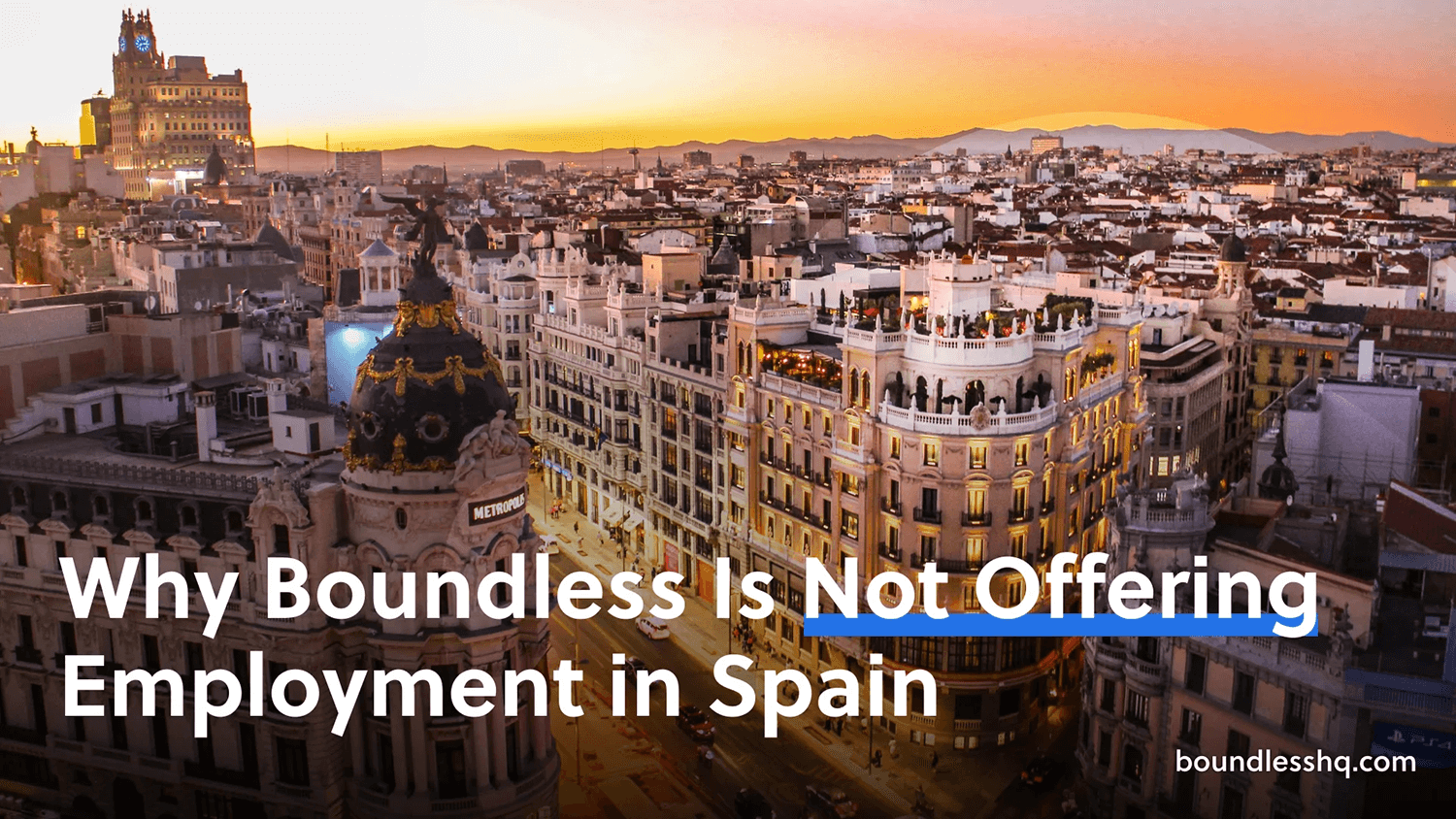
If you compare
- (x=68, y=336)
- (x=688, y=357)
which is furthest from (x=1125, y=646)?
(x=68, y=336)

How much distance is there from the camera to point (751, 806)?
67.6 m

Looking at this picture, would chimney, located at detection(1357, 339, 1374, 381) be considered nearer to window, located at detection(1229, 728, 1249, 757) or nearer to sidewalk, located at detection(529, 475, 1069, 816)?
sidewalk, located at detection(529, 475, 1069, 816)

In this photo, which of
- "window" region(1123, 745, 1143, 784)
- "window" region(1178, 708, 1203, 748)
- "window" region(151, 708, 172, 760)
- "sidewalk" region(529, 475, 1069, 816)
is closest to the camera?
"window" region(1178, 708, 1203, 748)

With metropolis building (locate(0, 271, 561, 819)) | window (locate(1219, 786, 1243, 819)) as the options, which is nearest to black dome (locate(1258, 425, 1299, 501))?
window (locate(1219, 786, 1243, 819))

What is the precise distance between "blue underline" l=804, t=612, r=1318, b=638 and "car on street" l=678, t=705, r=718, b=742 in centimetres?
1030

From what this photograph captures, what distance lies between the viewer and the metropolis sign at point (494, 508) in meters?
58.8

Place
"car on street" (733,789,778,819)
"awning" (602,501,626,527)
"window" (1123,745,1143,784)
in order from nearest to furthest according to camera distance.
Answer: "window" (1123,745,1143,784) < "car on street" (733,789,778,819) < "awning" (602,501,626,527)

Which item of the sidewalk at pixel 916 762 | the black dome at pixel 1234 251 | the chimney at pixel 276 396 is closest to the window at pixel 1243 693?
the sidewalk at pixel 916 762

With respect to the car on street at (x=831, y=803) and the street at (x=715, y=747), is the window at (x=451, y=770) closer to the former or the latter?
the street at (x=715, y=747)

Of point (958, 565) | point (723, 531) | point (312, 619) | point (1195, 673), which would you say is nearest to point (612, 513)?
point (723, 531)

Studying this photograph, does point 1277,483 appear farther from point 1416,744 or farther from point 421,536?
point 421,536

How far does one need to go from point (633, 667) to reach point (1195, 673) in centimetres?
4004

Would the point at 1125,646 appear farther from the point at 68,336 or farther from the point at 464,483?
the point at 68,336

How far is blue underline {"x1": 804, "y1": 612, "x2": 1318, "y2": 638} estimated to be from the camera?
5733 cm
